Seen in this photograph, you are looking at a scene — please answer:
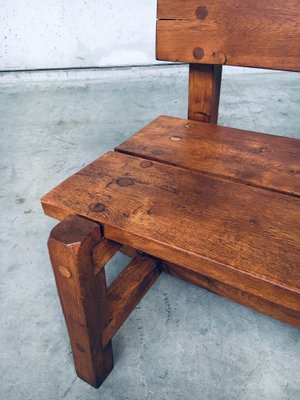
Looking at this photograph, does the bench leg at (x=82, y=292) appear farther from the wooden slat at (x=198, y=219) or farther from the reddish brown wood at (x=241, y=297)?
the reddish brown wood at (x=241, y=297)

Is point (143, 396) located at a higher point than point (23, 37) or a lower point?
lower

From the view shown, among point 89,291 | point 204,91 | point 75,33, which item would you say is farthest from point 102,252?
point 75,33

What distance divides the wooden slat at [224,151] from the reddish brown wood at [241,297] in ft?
1.23

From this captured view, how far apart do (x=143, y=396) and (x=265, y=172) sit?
30.5 inches

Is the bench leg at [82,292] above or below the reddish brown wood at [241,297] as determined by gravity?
above

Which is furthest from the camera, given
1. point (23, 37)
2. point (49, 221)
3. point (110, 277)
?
point (23, 37)

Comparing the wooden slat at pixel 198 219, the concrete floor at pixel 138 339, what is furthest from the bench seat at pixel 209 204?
the concrete floor at pixel 138 339

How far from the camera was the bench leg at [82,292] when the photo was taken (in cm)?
83

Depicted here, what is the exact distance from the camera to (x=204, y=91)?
4.62 ft

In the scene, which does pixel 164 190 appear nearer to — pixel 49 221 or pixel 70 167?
pixel 49 221

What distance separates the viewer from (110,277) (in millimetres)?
1561

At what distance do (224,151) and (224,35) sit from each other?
42 cm

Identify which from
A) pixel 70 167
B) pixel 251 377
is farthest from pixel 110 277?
pixel 70 167

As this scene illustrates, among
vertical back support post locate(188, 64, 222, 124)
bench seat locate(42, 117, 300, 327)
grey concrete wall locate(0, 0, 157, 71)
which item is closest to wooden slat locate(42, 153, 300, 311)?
bench seat locate(42, 117, 300, 327)
